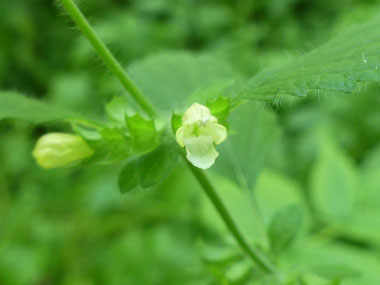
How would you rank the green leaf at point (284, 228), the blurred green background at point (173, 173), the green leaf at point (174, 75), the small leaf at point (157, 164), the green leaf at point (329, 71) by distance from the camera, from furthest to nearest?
the blurred green background at point (173, 173), the green leaf at point (174, 75), the green leaf at point (284, 228), the small leaf at point (157, 164), the green leaf at point (329, 71)

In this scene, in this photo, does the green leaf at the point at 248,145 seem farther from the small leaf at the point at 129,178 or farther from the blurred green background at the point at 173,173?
the small leaf at the point at 129,178

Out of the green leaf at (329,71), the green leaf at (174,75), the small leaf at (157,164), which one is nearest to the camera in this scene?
the green leaf at (329,71)

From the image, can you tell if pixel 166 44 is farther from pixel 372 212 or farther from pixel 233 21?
pixel 372 212

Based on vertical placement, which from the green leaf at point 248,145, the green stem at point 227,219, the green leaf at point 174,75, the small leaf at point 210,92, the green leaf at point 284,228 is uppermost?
the green leaf at point 174,75

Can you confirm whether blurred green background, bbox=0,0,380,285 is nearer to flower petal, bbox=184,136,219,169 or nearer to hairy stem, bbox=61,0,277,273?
hairy stem, bbox=61,0,277,273

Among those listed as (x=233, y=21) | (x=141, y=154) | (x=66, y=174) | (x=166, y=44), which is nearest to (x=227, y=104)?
(x=141, y=154)

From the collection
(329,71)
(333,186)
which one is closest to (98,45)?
(329,71)

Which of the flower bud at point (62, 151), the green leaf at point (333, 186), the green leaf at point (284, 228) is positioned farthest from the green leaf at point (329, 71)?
the green leaf at point (333, 186)

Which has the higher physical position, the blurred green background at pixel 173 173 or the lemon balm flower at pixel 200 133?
the blurred green background at pixel 173 173
